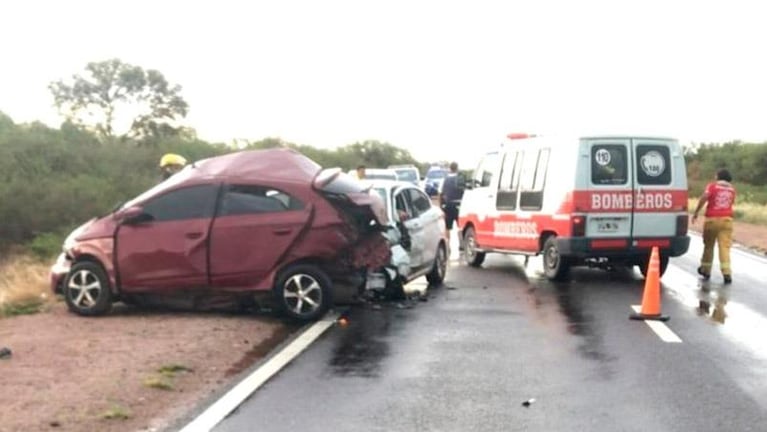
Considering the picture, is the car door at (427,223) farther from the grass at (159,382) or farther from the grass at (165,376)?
the grass at (159,382)

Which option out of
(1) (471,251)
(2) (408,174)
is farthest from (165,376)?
(2) (408,174)

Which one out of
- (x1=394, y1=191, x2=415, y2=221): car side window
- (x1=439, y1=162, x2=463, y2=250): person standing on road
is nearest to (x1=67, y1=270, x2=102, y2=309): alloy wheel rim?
(x1=394, y1=191, x2=415, y2=221): car side window

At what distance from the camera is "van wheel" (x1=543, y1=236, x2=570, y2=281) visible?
54.4ft

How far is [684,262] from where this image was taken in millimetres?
20797

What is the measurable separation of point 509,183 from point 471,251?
223cm

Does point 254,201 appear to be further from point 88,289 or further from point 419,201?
point 419,201

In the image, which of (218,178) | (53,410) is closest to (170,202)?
(218,178)

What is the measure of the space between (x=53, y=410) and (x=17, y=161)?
32023 mm

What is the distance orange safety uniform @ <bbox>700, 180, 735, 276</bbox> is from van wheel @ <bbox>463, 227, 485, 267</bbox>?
4.55 m

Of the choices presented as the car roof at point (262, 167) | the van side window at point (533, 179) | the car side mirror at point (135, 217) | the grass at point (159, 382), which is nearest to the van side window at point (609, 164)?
the van side window at point (533, 179)

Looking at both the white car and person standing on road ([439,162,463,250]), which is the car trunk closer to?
the white car

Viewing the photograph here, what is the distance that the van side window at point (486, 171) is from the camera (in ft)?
63.5

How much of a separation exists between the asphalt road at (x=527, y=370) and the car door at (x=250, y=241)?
116 centimetres

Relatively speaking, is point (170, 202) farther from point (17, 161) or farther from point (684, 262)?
point (17, 161)
